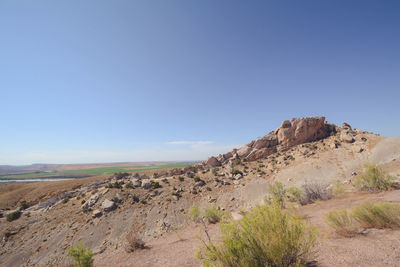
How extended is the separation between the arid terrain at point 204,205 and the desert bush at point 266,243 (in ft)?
4.22

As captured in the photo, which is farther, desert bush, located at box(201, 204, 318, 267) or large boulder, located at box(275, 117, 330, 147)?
large boulder, located at box(275, 117, 330, 147)

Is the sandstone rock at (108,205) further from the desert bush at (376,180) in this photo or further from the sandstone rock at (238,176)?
the desert bush at (376,180)

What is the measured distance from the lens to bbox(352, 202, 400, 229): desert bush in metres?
4.45

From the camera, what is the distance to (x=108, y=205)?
1689 centimetres

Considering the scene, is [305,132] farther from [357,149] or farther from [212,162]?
[212,162]

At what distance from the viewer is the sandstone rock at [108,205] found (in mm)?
16594

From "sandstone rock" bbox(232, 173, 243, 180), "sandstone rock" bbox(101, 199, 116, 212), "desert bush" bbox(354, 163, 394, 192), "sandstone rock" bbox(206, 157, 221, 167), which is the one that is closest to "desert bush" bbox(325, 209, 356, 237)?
"desert bush" bbox(354, 163, 394, 192)

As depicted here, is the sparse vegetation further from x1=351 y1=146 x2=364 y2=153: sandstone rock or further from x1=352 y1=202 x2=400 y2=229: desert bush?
x1=351 y1=146 x2=364 y2=153: sandstone rock

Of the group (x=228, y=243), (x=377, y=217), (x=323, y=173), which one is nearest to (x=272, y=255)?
(x=228, y=243)

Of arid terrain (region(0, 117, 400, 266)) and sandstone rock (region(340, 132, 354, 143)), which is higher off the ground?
sandstone rock (region(340, 132, 354, 143))

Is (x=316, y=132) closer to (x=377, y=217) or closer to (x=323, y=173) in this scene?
(x=323, y=173)

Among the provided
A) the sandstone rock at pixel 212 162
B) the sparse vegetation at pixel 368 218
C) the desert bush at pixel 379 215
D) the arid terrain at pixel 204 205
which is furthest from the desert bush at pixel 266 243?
the sandstone rock at pixel 212 162

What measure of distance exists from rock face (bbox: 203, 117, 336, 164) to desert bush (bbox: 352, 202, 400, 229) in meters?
26.9

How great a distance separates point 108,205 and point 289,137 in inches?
1407
